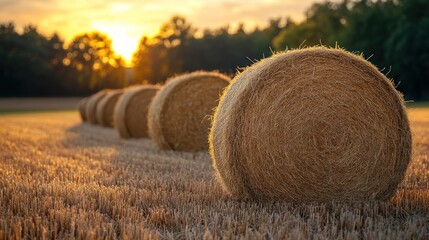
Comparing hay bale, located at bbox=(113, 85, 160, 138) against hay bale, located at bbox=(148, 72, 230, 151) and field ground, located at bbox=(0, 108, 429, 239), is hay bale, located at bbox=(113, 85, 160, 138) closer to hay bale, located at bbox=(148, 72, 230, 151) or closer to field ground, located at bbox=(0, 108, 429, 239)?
hay bale, located at bbox=(148, 72, 230, 151)

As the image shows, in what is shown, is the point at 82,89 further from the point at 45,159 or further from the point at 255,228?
the point at 255,228

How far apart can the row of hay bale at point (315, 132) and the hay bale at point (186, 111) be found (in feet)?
18.1

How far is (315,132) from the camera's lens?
591 centimetres

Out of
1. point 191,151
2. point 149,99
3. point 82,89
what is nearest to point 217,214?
point 191,151

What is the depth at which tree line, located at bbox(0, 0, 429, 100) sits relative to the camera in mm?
50594

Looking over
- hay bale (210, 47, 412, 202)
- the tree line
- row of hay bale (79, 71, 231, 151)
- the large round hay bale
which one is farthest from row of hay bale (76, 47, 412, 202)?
the tree line

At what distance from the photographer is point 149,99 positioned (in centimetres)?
1591

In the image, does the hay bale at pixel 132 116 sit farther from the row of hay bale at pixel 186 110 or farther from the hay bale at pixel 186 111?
the hay bale at pixel 186 111

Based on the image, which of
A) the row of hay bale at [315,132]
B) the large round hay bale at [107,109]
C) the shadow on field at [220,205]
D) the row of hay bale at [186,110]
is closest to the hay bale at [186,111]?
the row of hay bale at [186,110]

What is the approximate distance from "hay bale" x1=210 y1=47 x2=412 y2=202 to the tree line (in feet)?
93.8

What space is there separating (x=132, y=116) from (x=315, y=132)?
33.6 ft

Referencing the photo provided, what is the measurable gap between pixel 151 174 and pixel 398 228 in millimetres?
3955

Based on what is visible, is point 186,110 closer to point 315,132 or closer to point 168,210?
point 315,132

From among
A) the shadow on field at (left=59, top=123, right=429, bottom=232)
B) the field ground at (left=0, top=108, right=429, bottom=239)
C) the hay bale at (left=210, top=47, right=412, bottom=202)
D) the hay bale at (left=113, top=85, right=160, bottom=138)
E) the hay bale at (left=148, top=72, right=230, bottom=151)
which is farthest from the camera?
the hay bale at (left=113, top=85, right=160, bottom=138)
